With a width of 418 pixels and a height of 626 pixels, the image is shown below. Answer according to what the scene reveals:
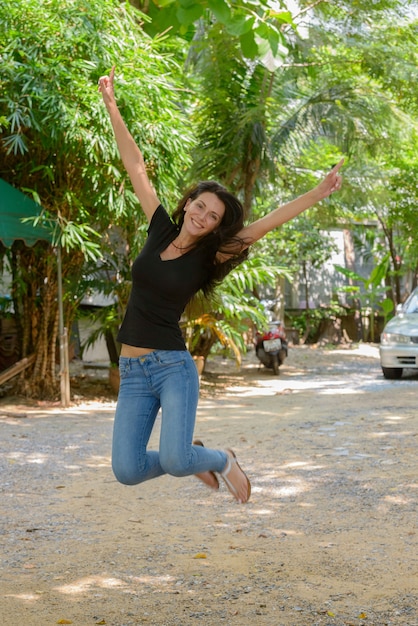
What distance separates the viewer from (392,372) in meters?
15.5

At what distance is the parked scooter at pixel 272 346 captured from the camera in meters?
16.9

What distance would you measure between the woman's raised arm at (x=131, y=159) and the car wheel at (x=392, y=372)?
11379 millimetres

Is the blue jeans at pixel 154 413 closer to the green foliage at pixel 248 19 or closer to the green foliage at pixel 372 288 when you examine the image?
the green foliage at pixel 248 19

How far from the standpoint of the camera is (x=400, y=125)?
16.9 meters

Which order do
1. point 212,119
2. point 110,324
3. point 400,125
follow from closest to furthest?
point 110,324
point 212,119
point 400,125

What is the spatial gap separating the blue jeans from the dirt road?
712mm

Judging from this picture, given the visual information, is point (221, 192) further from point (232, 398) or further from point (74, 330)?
point (74, 330)

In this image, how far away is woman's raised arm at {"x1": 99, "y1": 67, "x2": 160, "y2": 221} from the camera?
4586mm

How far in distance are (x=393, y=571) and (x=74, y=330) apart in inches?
526

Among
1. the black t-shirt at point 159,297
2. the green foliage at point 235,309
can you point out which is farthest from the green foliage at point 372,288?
the black t-shirt at point 159,297

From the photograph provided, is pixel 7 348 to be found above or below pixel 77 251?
below

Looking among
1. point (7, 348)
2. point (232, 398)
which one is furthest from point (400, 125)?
point (7, 348)

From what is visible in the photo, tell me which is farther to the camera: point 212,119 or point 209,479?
point 212,119

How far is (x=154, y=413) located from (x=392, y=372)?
37.9 feet
